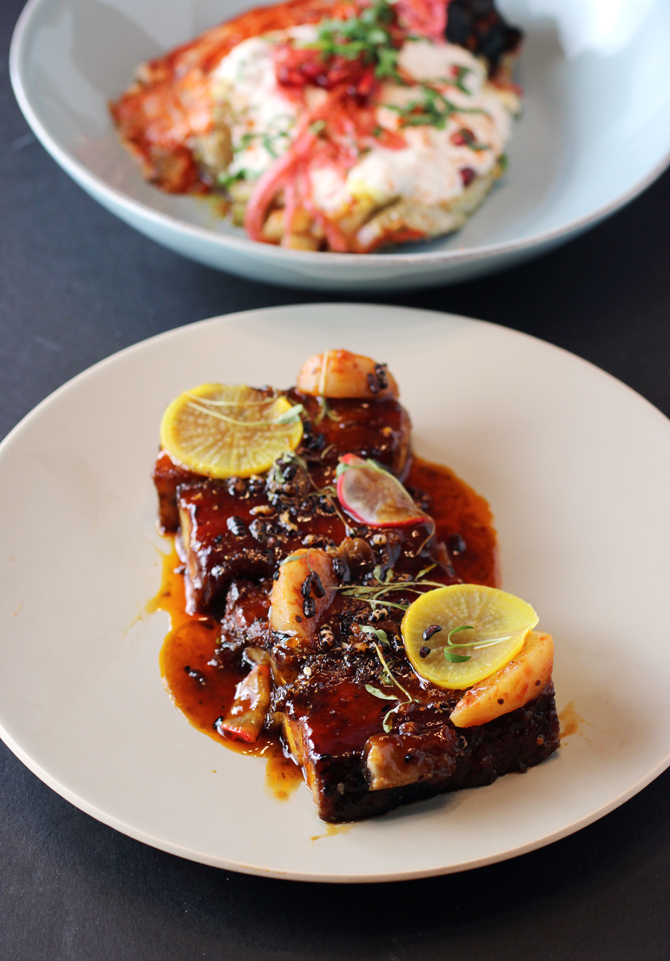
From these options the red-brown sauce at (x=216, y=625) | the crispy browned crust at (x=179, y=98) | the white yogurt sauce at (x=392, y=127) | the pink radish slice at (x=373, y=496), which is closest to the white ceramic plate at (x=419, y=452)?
the red-brown sauce at (x=216, y=625)

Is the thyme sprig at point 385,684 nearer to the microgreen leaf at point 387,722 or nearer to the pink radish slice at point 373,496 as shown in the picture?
the microgreen leaf at point 387,722

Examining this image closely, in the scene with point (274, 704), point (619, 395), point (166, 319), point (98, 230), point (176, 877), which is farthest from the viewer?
point (98, 230)

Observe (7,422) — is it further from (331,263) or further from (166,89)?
(166,89)

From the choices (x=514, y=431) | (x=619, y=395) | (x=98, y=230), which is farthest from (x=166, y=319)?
(x=619, y=395)

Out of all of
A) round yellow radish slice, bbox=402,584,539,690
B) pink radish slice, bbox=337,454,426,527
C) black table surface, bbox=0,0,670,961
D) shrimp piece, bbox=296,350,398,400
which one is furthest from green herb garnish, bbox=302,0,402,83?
round yellow radish slice, bbox=402,584,539,690

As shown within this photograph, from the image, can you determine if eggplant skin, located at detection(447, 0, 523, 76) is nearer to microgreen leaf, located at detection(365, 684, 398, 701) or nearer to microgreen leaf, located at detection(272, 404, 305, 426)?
microgreen leaf, located at detection(272, 404, 305, 426)
